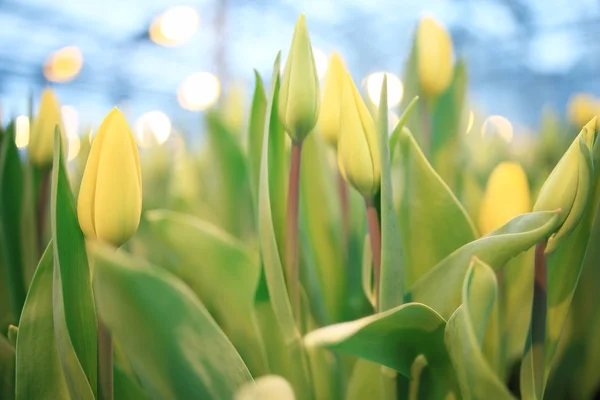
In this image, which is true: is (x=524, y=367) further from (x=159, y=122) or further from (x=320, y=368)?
(x=159, y=122)

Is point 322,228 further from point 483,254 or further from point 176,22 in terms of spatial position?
point 176,22

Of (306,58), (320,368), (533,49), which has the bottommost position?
(320,368)

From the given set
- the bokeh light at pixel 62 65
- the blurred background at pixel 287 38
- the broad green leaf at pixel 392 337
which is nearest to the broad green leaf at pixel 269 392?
the broad green leaf at pixel 392 337

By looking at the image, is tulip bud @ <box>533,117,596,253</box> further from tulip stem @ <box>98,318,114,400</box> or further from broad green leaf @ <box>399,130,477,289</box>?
tulip stem @ <box>98,318,114,400</box>

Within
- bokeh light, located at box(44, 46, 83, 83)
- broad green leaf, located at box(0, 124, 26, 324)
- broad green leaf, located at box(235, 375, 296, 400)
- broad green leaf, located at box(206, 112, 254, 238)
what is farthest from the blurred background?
broad green leaf, located at box(235, 375, 296, 400)

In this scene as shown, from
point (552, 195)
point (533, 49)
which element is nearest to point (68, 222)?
point (552, 195)

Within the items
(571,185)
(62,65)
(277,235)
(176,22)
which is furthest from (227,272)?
(176,22)

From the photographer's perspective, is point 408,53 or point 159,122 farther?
point 159,122
